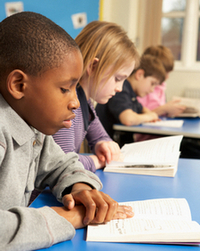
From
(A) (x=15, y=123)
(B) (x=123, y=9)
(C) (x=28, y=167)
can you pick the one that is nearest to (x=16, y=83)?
(A) (x=15, y=123)

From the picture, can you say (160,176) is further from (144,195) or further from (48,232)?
(48,232)

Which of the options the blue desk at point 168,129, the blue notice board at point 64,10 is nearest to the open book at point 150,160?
the blue desk at point 168,129

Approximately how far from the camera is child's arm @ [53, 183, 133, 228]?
24.2 inches

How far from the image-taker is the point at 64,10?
2342 mm

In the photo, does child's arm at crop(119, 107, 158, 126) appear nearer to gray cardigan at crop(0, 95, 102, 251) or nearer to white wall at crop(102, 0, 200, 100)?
gray cardigan at crop(0, 95, 102, 251)

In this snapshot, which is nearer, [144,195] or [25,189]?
[25,189]

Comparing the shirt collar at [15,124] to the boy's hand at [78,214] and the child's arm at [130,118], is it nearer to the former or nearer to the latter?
the boy's hand at [78,214]

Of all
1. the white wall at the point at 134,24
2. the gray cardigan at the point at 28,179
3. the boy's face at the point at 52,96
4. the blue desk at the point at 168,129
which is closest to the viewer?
the gray cardigan at the point at 28,179

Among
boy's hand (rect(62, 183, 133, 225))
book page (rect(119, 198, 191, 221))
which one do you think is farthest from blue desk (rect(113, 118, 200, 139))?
boy's hand (rect(62, 183, 133, 225))

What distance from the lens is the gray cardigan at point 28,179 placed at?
505 mm

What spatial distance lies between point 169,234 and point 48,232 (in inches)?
9.3

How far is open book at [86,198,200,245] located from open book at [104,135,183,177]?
0.31 metres

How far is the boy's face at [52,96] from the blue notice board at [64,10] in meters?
1.37

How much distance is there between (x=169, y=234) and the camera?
568 millimetres
